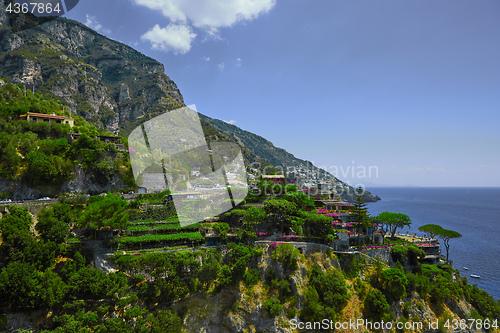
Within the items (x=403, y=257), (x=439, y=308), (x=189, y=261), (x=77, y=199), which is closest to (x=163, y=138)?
(x=77, y=199)

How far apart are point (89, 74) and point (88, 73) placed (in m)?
0.57

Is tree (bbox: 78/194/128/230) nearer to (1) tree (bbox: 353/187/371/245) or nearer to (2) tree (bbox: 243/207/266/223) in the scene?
(2) tree (bbox: 243/207/266/223)

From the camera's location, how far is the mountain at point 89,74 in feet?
315

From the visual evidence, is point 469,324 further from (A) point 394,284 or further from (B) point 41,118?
(B) point 41,118

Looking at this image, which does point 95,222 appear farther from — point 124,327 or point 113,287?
point 124,327

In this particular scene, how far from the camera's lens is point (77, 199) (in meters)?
33.1

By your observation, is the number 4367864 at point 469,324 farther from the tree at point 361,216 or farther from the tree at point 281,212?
the tree at point 281,212

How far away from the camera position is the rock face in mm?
96188

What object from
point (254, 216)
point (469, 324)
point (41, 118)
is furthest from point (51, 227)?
point (469, 324)

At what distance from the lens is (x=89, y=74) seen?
387ft

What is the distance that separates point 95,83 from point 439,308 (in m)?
141

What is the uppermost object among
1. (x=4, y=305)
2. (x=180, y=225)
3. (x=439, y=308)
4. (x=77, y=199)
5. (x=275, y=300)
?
(x=77, y=199)

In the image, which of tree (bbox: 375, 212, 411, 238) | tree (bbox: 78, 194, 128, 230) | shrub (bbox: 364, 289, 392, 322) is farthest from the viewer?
tree (bbox: 375, 212, 411, 238)

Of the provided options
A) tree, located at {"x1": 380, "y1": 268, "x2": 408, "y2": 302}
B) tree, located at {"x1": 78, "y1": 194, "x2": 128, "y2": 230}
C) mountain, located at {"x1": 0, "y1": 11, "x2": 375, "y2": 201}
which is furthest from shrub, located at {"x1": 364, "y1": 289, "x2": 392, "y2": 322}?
mountain, located at {"x1": 0, "y1": 11, "x2": 375, "y2": 201}
